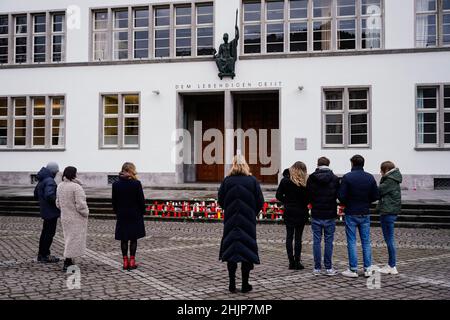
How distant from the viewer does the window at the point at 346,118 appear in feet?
66.8

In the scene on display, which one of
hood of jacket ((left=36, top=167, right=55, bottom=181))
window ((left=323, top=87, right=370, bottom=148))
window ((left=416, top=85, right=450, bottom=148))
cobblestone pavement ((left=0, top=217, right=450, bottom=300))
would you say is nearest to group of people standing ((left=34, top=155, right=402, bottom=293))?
cobblestone pavement ((left=0, top=217, right=450, bottom=300))

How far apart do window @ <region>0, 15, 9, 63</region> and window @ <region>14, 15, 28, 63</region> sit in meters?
0.48

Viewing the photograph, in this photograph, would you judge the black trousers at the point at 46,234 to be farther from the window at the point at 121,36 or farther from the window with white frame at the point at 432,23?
the window with white frame at the point at 432,23

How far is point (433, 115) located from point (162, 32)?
12.1 meters

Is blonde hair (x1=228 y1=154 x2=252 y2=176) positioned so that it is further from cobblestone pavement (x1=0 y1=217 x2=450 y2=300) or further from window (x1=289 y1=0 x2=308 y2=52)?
window (x1=289 y1=0 x2=308 y2=52)

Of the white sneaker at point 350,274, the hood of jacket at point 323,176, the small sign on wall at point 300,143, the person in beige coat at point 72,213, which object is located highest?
the small sign on wall at point 300,143

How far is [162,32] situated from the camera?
73.4 ft

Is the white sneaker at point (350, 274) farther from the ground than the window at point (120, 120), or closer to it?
closer to it

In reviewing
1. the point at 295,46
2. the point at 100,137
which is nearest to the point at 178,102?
the point at 100,137

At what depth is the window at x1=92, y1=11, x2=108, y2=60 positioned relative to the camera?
22797 mm

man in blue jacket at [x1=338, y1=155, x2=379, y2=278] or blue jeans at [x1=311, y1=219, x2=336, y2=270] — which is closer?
man in blue jacket at [x1=338, y1=155, x2=379, y2=278]

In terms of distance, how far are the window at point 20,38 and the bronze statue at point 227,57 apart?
9.50m

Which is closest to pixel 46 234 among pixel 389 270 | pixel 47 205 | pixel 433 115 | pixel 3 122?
pixel 47 205

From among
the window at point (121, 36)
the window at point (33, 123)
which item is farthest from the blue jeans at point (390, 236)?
the window at point (33, 123)
